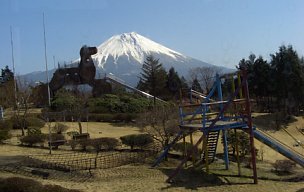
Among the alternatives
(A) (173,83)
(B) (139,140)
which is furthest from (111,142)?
(A) (173,83)

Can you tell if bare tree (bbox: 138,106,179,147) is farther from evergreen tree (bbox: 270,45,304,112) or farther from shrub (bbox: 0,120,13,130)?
evergreen tree (bbox: 270,45,304,112)

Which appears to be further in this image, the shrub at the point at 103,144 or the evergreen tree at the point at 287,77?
the evergreen tree at the point at 287,77

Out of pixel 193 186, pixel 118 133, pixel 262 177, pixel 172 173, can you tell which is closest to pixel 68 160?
pixel 172 173

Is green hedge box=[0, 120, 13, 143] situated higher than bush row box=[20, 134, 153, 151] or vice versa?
green hedge box=[0, 120, 13, 143]

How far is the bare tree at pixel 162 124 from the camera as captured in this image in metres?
21.4

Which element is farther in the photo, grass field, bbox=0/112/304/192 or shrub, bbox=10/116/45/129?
shrub, bbox=10/116/45/129

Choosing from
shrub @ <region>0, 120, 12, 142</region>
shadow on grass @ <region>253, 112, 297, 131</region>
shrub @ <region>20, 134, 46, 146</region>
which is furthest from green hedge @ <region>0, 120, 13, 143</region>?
shadow on grass @ <region>253, 112, 297, 131</region>

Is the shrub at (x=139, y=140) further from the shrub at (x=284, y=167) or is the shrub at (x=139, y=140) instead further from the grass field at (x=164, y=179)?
the shrub at (x=284, y=167)

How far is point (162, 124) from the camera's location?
2195 centimetres

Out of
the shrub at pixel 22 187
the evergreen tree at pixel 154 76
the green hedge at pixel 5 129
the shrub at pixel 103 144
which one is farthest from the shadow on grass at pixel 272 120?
the shrub at pixel 22 187

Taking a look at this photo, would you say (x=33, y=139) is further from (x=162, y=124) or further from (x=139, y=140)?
(x=162, y=124)

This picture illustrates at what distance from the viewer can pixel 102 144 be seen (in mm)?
22156

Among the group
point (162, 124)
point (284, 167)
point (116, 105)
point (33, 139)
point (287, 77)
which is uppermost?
point (287, 77)

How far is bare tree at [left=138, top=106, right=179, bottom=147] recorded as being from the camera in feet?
70.2
